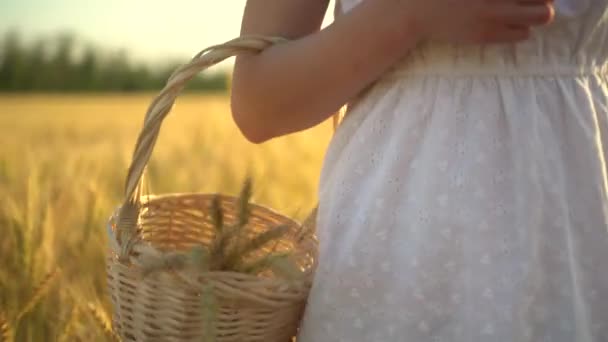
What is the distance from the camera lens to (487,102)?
65 cm

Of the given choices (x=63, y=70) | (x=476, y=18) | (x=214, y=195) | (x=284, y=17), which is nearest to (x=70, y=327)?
(x=214, y=195)

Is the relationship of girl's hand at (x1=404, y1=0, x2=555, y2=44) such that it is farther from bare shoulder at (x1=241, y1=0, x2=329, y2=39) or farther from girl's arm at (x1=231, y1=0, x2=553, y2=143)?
bare shoulder at (x1=241, y1=0, x2=329, y2=39)

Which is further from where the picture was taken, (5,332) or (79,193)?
(79,193)

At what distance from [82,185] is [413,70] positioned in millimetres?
909

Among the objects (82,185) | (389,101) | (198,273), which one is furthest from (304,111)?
(82,185)

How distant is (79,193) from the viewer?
141cm

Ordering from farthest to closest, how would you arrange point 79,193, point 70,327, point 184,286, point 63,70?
point 63,70, point 79,193, point 70,327, point 184,286

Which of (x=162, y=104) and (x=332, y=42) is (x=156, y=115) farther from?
(x=332, y=42)

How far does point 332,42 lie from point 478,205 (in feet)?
0.55

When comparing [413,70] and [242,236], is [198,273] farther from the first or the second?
[413,70]

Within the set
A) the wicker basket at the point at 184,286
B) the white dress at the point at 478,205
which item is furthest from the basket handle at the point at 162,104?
the white dress at the point at 478,205

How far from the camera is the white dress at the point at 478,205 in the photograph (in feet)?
2.07

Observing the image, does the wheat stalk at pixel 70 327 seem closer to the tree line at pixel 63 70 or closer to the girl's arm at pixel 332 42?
the girl's arm at pixel 332 42

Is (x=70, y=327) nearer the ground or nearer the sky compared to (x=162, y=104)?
nearer the ground
